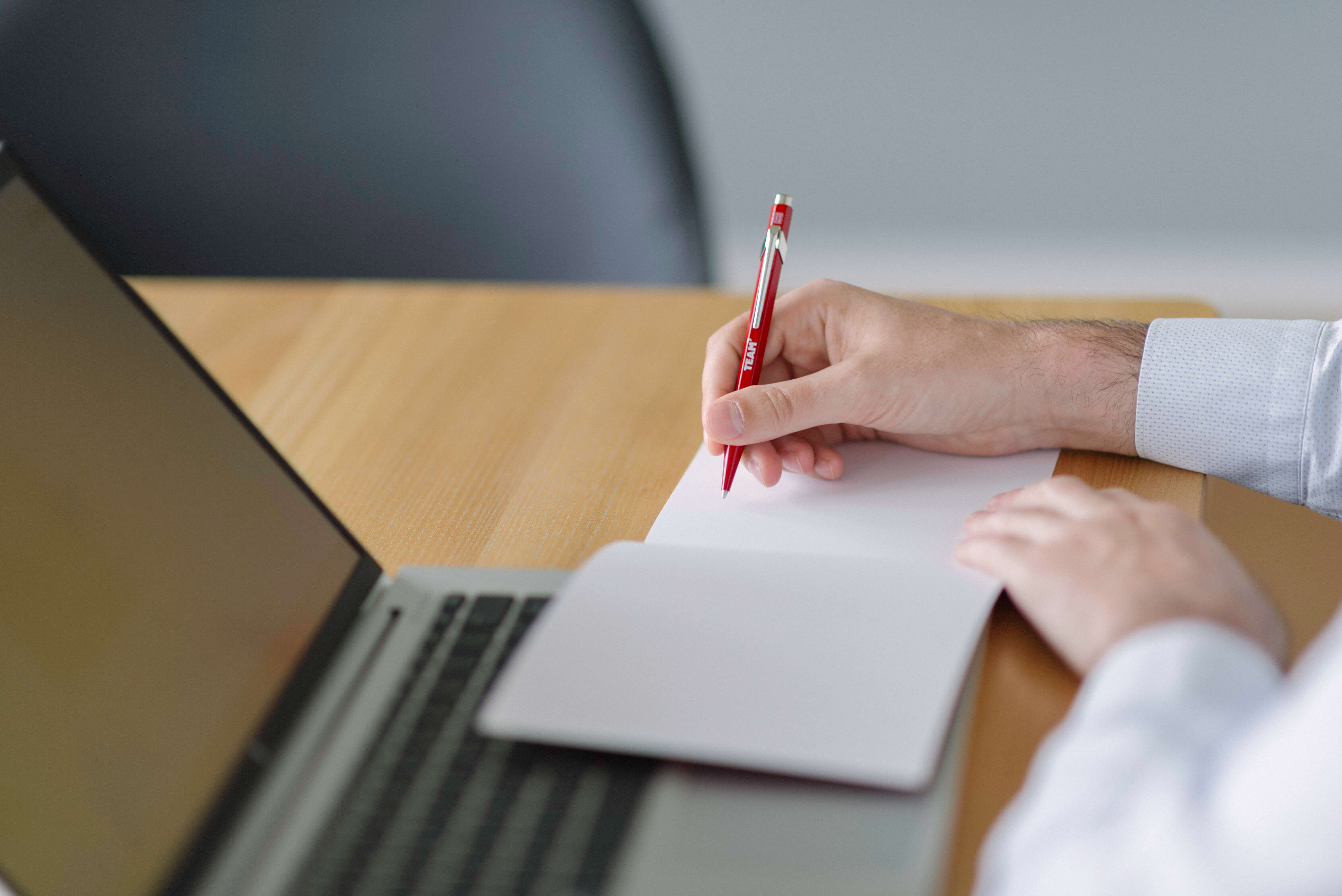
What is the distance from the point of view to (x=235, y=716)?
1.60 ft

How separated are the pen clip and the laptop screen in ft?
1.02

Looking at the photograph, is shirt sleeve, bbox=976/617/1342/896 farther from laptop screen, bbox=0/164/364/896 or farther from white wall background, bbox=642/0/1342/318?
white wall background, bbox=642/0/1342/318

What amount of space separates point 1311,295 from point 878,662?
2.11 metres

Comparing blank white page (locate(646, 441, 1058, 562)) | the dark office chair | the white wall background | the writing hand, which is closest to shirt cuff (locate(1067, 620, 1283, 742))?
blank white page (locate(646, 441, 1058, 562))

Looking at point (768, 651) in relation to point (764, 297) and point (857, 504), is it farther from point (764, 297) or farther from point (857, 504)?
point (764, 297)

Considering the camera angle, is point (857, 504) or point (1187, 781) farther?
point (857, 504)

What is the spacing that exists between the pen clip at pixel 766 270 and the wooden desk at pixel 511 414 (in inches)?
4.0

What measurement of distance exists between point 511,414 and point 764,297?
0.75 feet

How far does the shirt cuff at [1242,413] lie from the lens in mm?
694

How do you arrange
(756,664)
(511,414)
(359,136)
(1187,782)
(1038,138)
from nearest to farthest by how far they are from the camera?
(1187,782) → (756,664) → (511,414) → (359,136) → (1038,138)

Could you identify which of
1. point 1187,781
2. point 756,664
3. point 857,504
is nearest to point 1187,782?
point 1187,781

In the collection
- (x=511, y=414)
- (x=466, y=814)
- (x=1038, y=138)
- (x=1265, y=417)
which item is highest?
(x=466, y=814)

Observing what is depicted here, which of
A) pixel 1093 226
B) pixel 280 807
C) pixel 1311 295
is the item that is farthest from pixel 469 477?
pixel 1311 295

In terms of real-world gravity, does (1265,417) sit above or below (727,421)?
below
